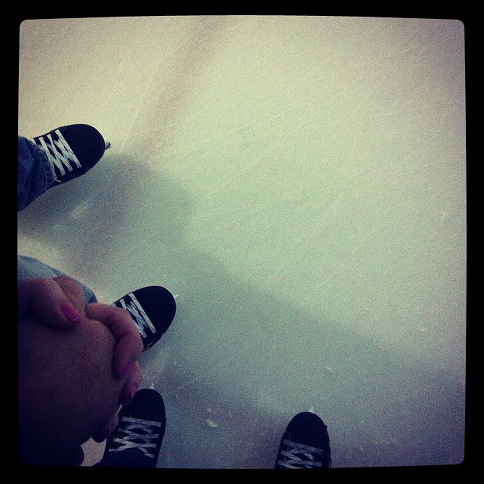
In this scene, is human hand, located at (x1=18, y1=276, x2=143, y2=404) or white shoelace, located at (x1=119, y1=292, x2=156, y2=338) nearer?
human hand, located at (x1=18, y1=276, x2=143, y2=404)

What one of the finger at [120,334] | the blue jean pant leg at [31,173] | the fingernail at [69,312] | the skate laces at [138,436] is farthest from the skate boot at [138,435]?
the blue jean pant leg at [31,173]

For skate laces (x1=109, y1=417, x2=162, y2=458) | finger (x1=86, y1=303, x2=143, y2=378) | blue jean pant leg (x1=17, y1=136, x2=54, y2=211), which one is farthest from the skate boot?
blue jean pant leg (x1=17, y1=136, x2=54, y2=211)

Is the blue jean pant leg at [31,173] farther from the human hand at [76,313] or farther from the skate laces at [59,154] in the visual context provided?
the human hand at [76,313]

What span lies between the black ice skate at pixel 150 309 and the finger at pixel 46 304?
0.12 meters

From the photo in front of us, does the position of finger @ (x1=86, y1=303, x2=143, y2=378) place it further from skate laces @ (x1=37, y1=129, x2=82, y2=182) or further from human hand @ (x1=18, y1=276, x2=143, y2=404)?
skate laces @ (x1=37, y1=129, x2=82, y2=182)

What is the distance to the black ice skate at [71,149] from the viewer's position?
0.82 m

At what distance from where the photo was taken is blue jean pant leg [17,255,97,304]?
28.9 inches

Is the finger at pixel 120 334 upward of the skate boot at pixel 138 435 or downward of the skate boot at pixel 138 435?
upward

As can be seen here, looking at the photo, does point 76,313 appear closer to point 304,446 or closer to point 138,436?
point 138,436

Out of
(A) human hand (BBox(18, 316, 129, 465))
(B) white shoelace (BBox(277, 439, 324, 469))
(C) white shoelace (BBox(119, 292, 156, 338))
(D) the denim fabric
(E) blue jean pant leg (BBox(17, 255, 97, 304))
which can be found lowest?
(B) white shoelace (BBox(277, 439, 324, 469))

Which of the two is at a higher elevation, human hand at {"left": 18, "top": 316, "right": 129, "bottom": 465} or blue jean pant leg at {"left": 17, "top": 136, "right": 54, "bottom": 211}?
blue jean pant leg at {"left": 17, "top": 136, "right": 54, "bottom": 211}

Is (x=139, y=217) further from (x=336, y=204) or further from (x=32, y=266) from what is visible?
(x=336, y=204)

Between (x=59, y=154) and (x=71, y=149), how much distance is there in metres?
0.03

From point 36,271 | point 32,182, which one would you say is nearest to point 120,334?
point 36,271
